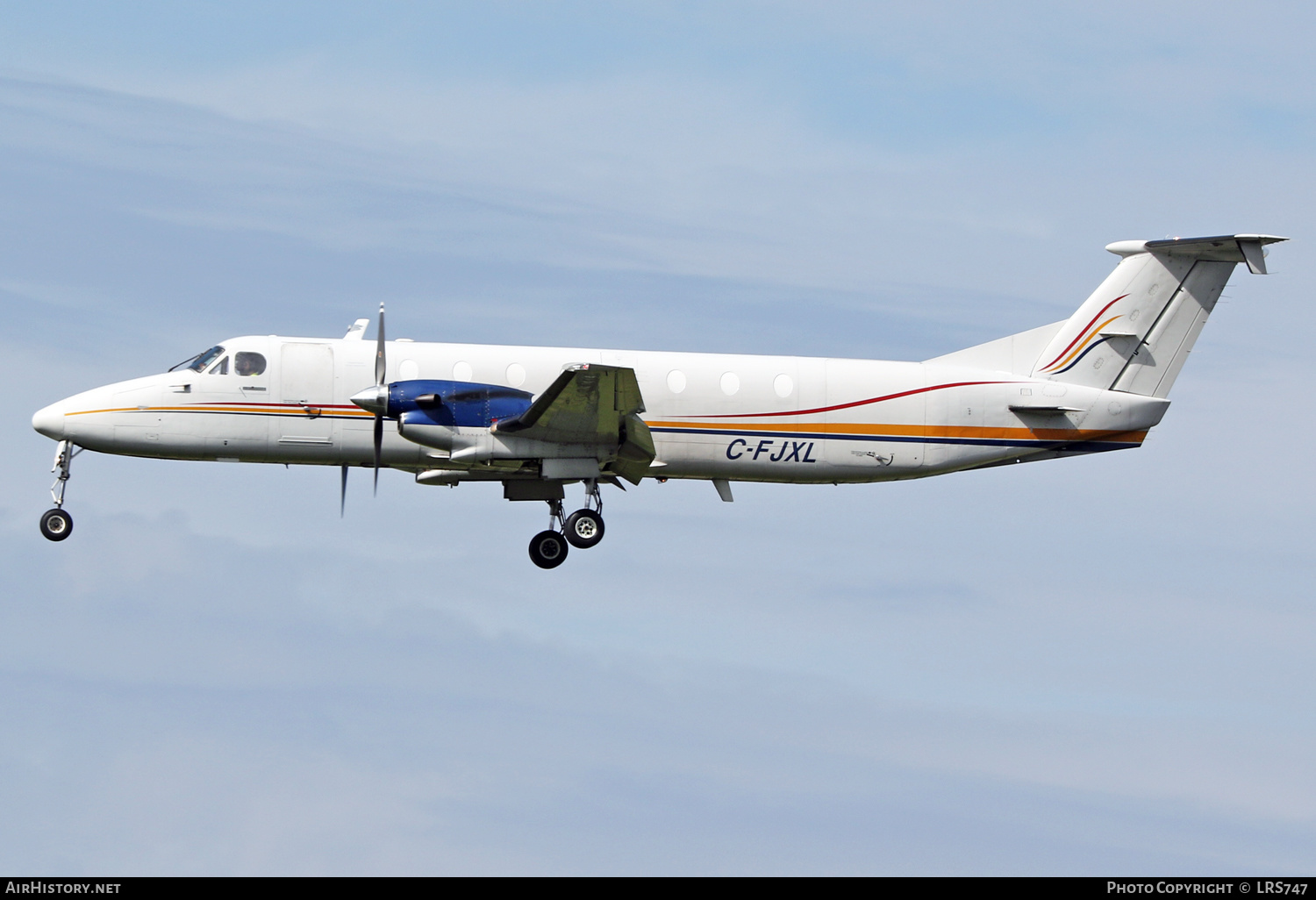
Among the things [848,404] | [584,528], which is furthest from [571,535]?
[848,404]

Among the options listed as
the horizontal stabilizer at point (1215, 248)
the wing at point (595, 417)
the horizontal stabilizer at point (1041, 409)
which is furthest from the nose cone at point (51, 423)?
the horizontal stabilizer at point (1215, 248)

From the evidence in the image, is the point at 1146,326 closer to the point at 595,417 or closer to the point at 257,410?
the point at 595,417

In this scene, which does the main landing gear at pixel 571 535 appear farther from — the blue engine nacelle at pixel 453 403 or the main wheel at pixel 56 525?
the main wheel at pixel 56 525

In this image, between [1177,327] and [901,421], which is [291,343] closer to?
[901,421]

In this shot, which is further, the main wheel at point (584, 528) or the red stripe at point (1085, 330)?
the red stripe at point (1085, 330)

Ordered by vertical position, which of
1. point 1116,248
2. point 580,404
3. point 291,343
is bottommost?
point 580,404

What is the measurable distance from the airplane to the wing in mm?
46

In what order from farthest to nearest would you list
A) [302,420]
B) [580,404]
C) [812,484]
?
1. [812,484]
2. [302,420]
3. [580,404]

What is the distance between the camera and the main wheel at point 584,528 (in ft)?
86.5

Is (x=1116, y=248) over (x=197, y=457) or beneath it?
over

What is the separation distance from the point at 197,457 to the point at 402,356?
4.11 meters

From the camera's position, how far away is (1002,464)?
28.3m

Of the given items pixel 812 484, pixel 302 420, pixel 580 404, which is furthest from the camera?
pixel 812 484

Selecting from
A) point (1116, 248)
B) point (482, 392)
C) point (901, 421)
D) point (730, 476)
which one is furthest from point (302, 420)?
point (1116, 248)
